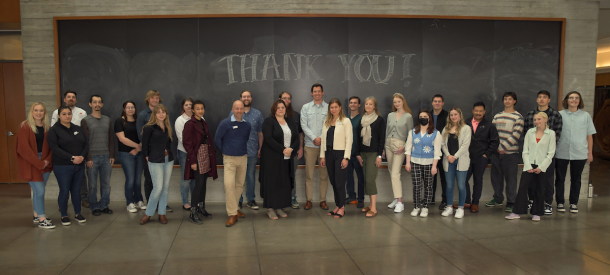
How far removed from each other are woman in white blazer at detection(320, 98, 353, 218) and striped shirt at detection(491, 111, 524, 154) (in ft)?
7.65

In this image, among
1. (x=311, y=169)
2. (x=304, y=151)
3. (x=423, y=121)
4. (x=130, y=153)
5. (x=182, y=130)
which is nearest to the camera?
(x=423, y=121)

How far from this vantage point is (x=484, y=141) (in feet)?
18.3

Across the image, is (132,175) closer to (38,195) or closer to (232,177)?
(38,195)

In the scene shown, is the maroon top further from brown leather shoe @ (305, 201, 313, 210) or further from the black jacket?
the black jacket

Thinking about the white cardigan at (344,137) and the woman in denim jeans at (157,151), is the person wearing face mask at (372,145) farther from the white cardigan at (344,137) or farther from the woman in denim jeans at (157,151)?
the woman in denim jeans at (157,151)

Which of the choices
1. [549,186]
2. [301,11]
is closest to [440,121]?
[549,186]

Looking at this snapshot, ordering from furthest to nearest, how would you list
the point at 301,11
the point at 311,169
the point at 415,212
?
the point at 301,11, the point at 311,169, the point at 415,212

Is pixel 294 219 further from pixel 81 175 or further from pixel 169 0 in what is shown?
pixel 169 0

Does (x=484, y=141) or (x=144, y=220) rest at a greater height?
(x=484, y=141)

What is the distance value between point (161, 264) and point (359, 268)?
1847mm

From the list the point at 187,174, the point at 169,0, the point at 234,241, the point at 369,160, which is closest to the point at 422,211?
the point at 369,160

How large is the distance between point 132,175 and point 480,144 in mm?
5001

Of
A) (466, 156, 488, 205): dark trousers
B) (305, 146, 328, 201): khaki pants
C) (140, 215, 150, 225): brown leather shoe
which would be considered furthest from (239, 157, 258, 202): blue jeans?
(466, 156, 488, 205): dark trousers

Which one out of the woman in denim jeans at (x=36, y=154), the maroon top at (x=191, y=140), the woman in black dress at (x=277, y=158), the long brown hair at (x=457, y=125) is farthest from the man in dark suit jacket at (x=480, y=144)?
the woman in denim jeans at (x=36, y=154)
